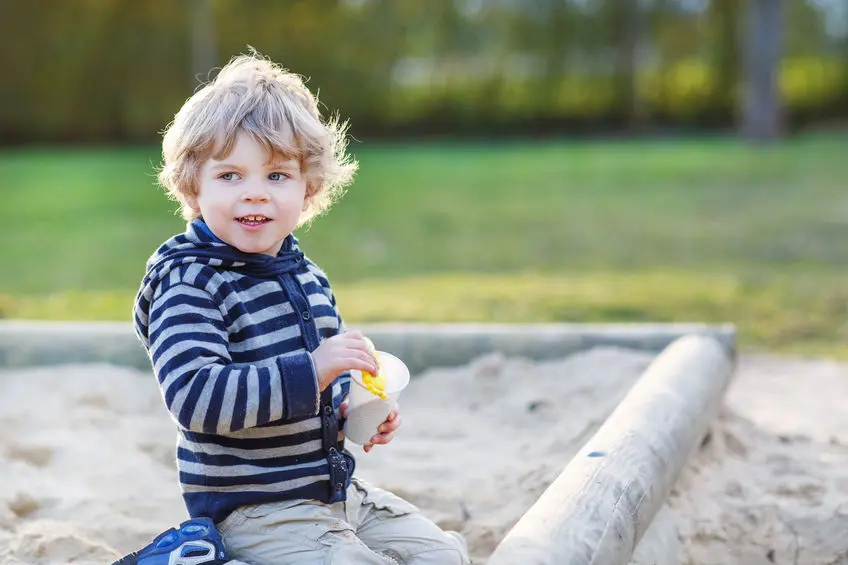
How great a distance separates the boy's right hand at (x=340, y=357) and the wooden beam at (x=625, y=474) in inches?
13.5

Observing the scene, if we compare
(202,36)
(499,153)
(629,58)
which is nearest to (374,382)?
(499,153)

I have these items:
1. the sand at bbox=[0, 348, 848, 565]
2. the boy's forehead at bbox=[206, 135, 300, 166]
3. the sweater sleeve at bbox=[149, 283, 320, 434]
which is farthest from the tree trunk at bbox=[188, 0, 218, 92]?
the sweater sleeve at bbox=[149, 283, 320, 434]

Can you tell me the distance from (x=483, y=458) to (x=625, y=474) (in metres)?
0.80

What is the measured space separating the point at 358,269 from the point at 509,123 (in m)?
10.4

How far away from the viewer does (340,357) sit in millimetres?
1797

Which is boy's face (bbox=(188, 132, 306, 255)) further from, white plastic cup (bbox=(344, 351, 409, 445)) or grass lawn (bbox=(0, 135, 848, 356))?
grass lawn (bbox=(0, 135, 848, 356))

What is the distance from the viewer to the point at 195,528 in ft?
5.94

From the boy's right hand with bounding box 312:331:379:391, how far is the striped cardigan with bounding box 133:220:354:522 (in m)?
0.02

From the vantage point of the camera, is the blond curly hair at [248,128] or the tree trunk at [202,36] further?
the tree trunk at [202,36]

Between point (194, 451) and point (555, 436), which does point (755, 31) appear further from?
point (194, 451)

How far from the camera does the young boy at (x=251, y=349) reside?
178 cm

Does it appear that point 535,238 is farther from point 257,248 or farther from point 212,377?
point 212,377

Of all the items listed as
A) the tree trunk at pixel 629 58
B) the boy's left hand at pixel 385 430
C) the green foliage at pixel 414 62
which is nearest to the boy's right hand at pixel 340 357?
the boy's left hand at pixel 385 430

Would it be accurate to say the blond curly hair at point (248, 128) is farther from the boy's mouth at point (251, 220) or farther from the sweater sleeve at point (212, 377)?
the sweater sleeve at point (212, 377)
